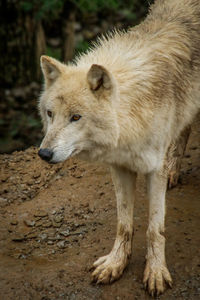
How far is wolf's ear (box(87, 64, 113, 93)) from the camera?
363 cm

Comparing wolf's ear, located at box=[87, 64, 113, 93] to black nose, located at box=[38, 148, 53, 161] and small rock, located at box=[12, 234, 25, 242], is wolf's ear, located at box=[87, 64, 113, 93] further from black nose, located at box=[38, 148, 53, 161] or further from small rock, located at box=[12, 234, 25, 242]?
small rock, located at box=[12, 234, 25, 242]

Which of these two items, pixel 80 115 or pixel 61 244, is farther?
pixel 61 244

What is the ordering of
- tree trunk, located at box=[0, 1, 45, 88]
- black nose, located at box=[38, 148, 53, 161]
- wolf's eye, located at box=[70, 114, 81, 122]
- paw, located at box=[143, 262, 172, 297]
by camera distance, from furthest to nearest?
tree trunk, located at box=[0, 1, 45, 88] → paw, located at box=[143, 262, 172, 297] → wolf's eye, located at box=[70, 114, 81, 122] → black nose, located at box=[38, 148, 53, 161]

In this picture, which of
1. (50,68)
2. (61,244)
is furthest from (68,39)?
(50,68)

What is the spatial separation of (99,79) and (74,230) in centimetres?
216

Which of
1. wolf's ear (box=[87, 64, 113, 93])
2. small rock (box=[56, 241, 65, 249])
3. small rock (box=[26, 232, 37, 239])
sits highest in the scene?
wolf's ear (box=[87, 64, 113, 93])

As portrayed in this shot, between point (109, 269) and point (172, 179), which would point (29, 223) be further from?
point (172, 179)

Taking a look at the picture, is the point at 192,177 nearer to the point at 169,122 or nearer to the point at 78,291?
the point at 169,122

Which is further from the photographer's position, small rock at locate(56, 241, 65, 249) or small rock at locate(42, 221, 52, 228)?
small rock at locate(42, 221, 52, 228)

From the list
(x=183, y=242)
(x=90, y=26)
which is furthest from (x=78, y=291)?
(x=90, y=26)

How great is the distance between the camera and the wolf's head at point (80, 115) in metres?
3.65

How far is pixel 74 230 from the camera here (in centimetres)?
522

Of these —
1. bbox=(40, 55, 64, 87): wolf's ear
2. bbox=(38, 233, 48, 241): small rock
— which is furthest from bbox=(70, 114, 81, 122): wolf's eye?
bbox=(38, 233, 48, 241): small rock

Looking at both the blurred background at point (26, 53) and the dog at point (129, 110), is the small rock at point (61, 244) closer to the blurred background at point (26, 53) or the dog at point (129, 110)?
the dog at point (129, 110)
